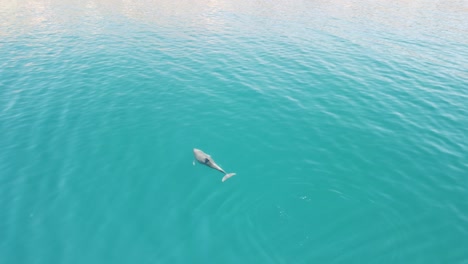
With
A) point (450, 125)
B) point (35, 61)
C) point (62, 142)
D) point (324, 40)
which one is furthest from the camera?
point (324, 40)

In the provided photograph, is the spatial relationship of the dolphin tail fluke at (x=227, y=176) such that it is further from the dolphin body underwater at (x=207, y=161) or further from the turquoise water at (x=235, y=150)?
the turquoise water at (x=235, y=150)

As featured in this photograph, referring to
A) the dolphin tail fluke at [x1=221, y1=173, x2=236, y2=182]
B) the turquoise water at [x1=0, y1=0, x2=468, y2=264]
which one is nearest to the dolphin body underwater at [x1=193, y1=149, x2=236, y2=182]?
the dolphin tail fluke at [x1=221, y1=173, x2=236, y2=182]

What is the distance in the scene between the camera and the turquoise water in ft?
64.0

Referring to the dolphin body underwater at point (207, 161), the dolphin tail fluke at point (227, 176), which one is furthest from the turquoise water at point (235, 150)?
the dolphin body underwater at point (207, 161)

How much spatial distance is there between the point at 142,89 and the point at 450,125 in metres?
36.4

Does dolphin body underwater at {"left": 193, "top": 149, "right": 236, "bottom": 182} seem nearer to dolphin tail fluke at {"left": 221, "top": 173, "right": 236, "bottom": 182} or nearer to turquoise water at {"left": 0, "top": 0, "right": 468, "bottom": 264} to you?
dolphin tail fluke at {"left": 221, "top": 173, "right": 236, "bottom": 182}

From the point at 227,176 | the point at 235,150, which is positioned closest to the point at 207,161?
the point at 227,176

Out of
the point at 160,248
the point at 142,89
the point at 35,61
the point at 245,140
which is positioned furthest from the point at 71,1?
the point at 160,248

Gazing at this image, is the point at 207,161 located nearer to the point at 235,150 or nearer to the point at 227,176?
the point at 227,176

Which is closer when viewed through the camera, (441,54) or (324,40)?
(441,54)

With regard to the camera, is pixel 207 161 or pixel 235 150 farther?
pixel 235 150

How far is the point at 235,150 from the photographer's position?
90.6ft

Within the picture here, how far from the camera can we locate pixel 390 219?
20.8 metres

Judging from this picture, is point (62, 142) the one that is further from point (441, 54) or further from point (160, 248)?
point (441, 54)
